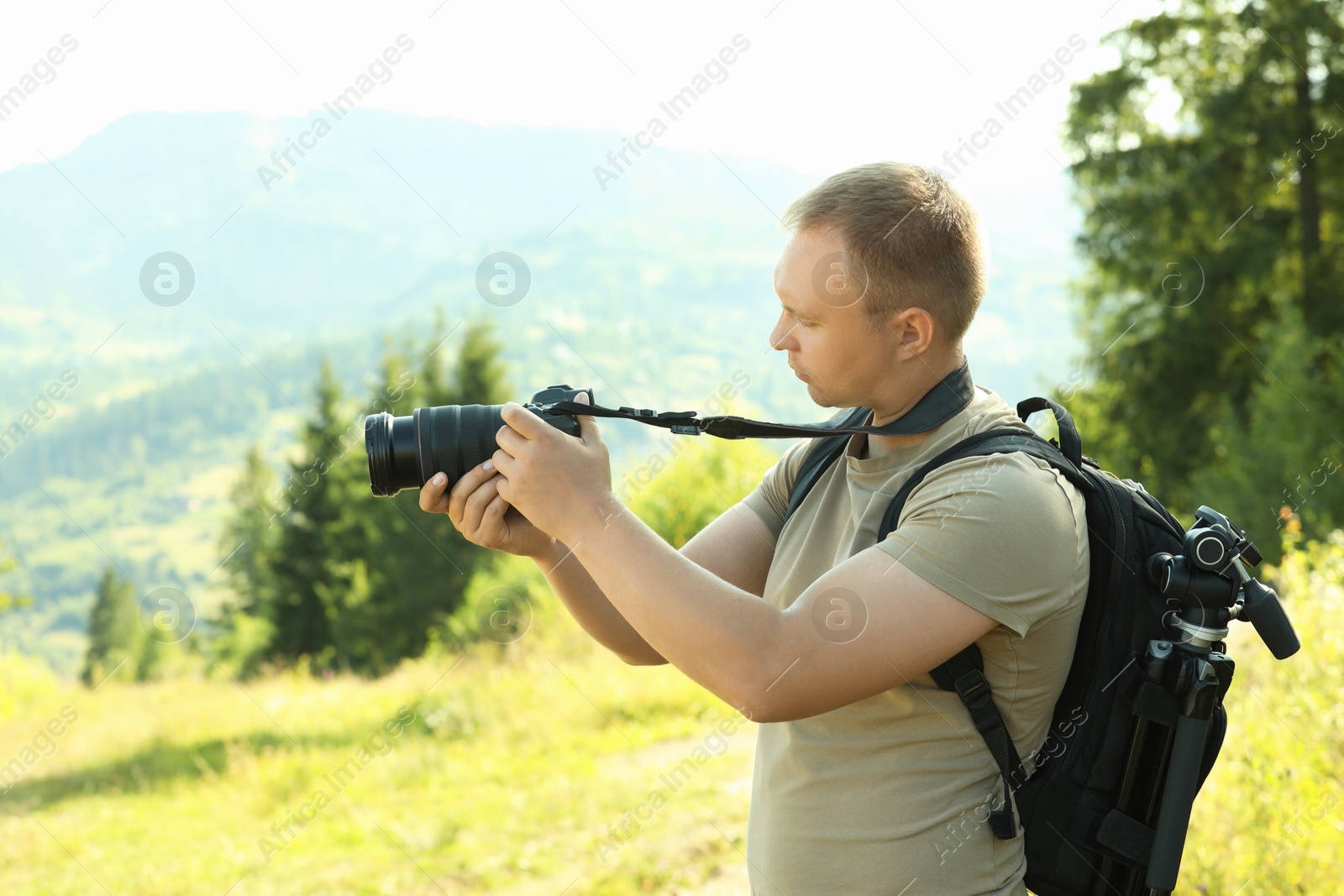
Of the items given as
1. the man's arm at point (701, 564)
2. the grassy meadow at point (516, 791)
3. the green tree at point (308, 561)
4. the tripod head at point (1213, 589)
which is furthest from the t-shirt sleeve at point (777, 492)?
the green tree at point (308, 561)

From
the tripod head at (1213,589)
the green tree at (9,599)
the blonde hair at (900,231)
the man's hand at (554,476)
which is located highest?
the blonde hair at (900,231)

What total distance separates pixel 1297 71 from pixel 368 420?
17546mm

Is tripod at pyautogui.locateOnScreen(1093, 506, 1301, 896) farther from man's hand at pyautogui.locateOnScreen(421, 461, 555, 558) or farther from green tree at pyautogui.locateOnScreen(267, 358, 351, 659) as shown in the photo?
green tree at pyautogui.locateOnScreen(267, 358, 351, 659)

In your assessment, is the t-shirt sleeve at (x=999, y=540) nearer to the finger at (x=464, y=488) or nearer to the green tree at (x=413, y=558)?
the finger at (x=464, y=488)

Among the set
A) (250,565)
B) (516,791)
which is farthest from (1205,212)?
(250,565)

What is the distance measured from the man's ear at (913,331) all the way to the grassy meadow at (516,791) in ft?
8.38

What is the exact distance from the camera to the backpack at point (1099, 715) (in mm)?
1486

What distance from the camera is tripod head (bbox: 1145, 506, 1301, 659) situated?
4.72 feet

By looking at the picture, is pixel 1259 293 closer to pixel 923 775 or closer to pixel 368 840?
pixel 368 840

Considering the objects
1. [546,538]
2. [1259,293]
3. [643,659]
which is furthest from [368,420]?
[1259,293]

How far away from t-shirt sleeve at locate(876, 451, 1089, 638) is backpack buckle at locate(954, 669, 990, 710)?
9 centimetres

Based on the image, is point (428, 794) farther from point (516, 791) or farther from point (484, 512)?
point (484, 512)

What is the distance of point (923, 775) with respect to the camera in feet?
4.81

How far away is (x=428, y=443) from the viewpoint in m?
1.74
